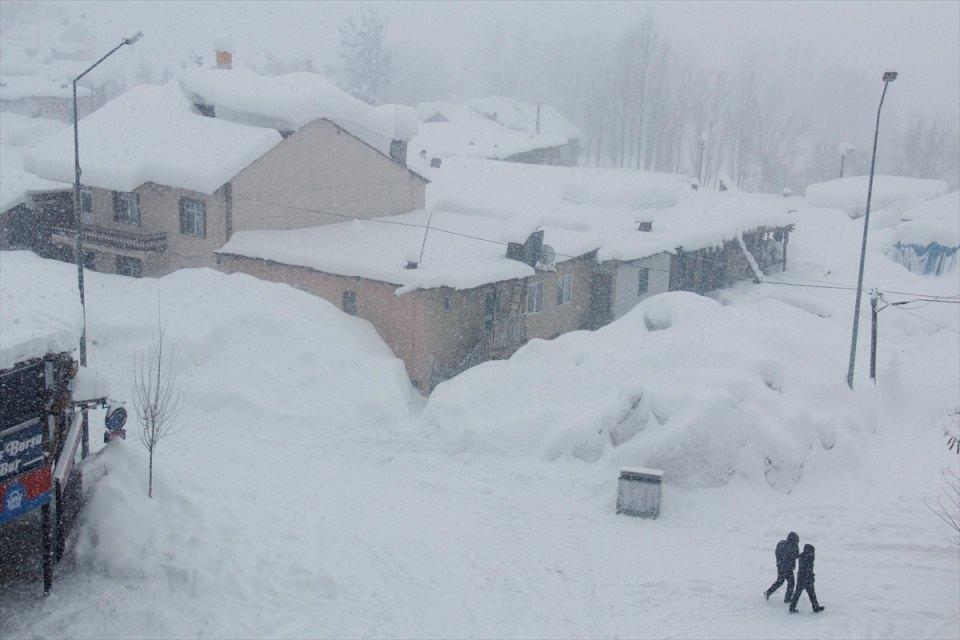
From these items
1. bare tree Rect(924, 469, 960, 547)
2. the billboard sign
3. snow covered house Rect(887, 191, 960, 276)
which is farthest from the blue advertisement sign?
snow covered house Rect(887, 191, 960, 276)

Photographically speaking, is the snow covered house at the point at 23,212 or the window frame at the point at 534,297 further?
the snow covered house at the point at 23,212

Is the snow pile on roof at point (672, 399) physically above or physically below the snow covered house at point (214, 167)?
below

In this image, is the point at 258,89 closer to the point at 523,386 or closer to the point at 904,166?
the point at 523,386

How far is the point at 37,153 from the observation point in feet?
115

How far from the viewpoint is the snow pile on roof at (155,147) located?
3005 centimetres

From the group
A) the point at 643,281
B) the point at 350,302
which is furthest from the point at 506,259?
the point at 643,281

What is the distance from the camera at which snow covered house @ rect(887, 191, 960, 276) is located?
43750 mm

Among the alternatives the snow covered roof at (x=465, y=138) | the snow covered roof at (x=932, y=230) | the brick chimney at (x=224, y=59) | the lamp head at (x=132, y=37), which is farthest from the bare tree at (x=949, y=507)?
the snow covered roof at (x=465, y=138)

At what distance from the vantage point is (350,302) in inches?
1105

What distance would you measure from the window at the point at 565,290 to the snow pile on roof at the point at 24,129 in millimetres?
42685

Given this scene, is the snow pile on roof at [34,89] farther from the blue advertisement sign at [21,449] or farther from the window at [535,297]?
the blue advertisement sign at [21,449]

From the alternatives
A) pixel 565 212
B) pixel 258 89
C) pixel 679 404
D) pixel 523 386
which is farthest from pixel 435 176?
pixel 679 404

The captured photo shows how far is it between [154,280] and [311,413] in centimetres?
948

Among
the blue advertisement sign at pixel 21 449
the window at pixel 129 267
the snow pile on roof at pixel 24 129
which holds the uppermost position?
the snow pile on roof at pixel 24 129
